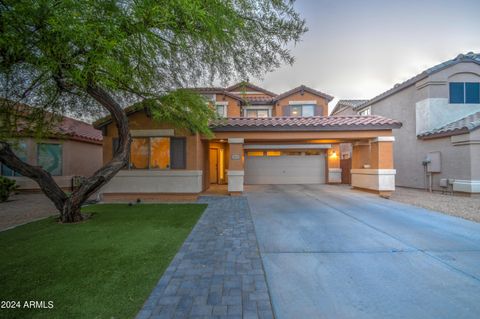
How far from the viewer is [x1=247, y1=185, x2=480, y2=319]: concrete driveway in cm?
240

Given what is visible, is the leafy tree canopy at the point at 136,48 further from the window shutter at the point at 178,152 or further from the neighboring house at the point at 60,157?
the neighboring house at the point at 60,157

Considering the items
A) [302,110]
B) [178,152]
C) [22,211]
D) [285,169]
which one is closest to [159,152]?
[178,152]

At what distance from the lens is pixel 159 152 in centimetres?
938

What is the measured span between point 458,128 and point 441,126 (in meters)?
1.84

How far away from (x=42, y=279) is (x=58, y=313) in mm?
1051

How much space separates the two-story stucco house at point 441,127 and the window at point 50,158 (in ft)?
65.0

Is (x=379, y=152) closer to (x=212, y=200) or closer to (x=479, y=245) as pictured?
(x=479, y=245)

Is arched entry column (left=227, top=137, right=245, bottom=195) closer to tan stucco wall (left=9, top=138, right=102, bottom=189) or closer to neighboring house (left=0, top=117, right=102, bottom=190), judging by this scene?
neighboring house (left=0, top=117, right=102, bottom=190)

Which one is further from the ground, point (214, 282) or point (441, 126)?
point (441, 126)

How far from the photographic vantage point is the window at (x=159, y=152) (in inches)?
367

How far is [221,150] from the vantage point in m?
15.5

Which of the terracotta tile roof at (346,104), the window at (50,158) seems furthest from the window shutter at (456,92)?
the window at (50,158)

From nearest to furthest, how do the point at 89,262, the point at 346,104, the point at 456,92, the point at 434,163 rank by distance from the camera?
the point at 89,262
the point at 434,163
the point at 456,92
the point at 346,104

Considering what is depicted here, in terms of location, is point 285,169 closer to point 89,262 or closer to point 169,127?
point 169,127
